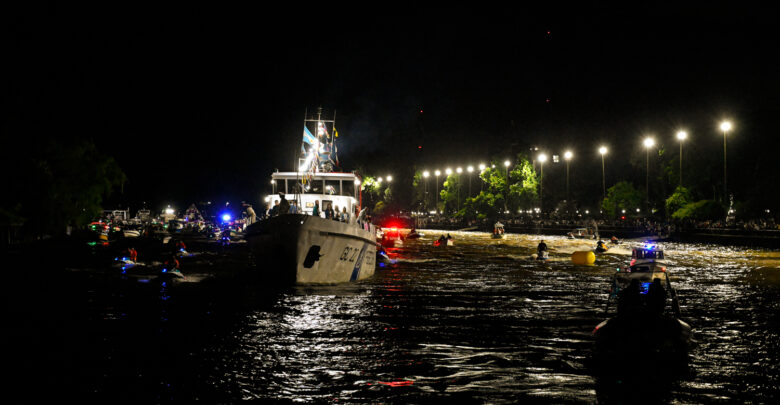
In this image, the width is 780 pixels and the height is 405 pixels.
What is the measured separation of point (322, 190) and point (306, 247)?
7.97 metres

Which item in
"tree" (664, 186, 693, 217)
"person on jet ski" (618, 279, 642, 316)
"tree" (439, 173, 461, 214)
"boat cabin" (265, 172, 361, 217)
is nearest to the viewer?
"person on jet ski" (618, 279, 642, 316)

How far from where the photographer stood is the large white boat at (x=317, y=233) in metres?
22.7

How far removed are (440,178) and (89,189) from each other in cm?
11161

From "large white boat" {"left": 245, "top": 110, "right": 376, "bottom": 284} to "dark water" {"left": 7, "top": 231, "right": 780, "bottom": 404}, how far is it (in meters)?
0.94

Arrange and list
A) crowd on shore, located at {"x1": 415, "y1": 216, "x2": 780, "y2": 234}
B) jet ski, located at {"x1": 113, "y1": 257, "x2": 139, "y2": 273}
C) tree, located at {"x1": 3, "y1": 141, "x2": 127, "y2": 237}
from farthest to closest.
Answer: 1. crowd on shore, located at {"x1": 415, "y1": 216, "x2": 780, "y2": 234}
2. tree, located at {"x1": 3, "y1": 141, "x2": 127, "y2": 237}
3. jet ski, located at {"x1": 113, "y1": 257, "x2": 139, "y2": 273}

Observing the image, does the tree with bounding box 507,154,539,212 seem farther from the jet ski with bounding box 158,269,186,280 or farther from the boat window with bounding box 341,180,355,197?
the jet ski with bounding box 158,269,186,280

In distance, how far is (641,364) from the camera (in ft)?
42.7

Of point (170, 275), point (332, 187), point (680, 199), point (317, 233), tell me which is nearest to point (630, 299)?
point (317, 233)

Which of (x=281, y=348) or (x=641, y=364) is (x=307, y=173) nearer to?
(x=281, y=348)

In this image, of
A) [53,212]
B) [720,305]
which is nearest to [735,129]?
[720,305]

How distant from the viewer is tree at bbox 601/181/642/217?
7962 cm

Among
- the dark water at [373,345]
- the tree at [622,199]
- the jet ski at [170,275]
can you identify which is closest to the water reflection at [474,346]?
the dark water at [373,345]

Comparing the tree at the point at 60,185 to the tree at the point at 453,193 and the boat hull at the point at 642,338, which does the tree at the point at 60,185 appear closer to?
the boat hull at the point at 642,338

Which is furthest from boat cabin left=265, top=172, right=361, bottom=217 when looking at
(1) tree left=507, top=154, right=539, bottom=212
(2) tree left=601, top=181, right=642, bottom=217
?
(1) tree left=507, top=154, right=539, bottom=212
